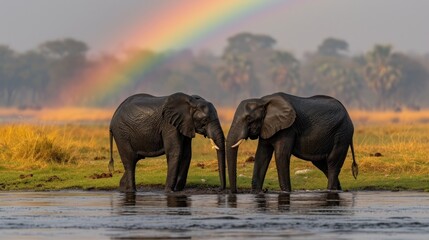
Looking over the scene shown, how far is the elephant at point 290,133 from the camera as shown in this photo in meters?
25.2

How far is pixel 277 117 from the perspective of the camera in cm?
2542

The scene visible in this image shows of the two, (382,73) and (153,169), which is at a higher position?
(382,73)

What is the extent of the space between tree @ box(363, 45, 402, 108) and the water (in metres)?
113

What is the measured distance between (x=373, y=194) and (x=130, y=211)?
652 centimetres

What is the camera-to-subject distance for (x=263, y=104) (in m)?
25.9

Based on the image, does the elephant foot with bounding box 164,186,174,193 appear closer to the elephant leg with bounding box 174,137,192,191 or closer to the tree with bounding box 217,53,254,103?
the elephant leg with bounding box 174,137,192,191

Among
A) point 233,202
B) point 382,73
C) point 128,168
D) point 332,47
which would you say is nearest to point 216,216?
point 233,202

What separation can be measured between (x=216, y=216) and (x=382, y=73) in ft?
392

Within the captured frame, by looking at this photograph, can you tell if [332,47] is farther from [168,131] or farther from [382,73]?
[168,131]

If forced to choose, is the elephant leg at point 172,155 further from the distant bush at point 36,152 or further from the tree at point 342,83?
the tree at point 342,83

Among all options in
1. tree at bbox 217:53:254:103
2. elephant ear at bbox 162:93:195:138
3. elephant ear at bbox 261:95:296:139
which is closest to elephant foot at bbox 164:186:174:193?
elephant ear at bbox 162:93:195:138

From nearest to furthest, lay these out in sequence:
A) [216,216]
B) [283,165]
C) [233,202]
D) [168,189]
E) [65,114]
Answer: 1. [216,216]
2. [233,202]
3. [283,165]
4. [168,189]
5. [65,114]

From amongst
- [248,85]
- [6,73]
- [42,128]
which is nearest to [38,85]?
[6,73]

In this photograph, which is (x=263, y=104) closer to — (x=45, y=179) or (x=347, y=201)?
(x=347, y=201)
